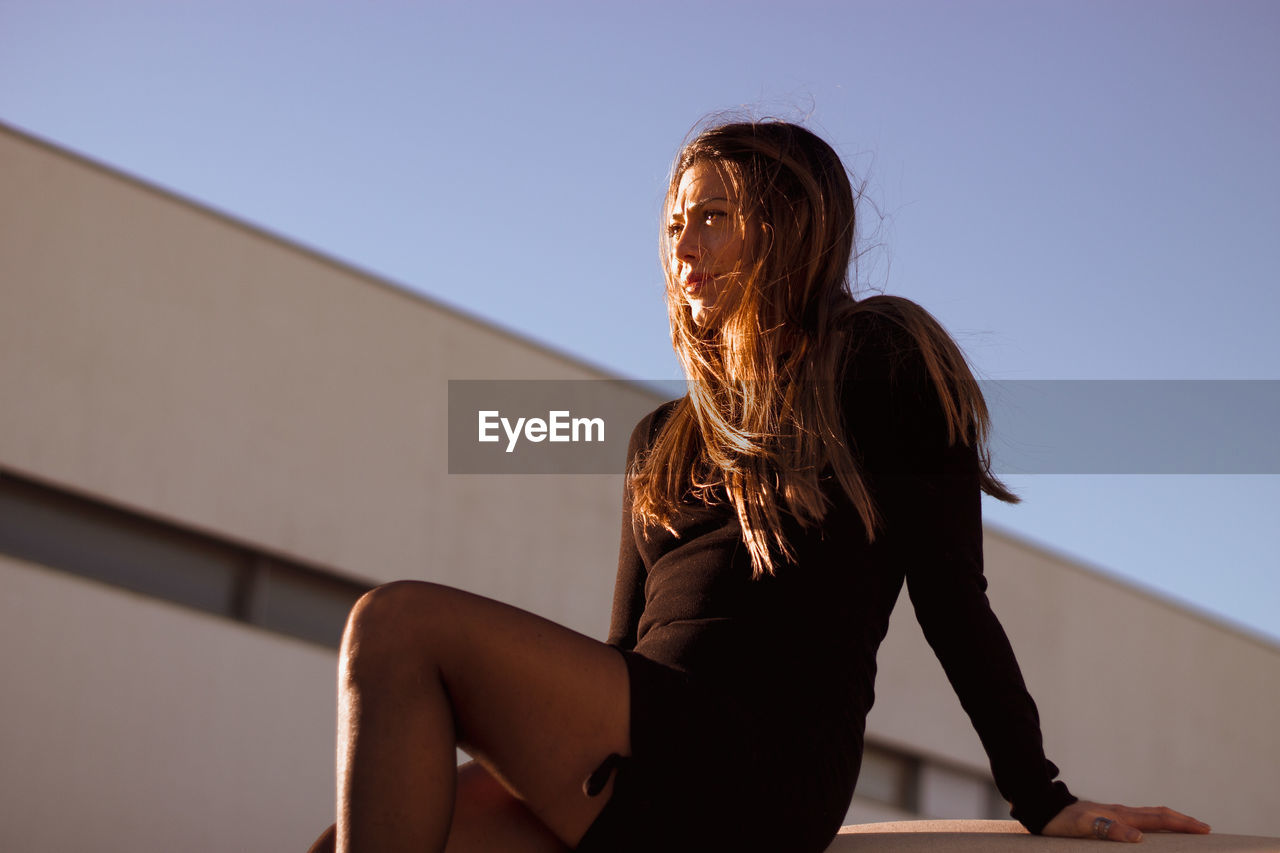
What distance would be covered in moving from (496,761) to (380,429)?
707 cm

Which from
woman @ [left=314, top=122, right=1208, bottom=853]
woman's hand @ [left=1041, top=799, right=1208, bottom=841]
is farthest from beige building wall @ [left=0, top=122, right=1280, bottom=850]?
woman's hand @ [left=1041, top=799, right=1208, bottom=841]

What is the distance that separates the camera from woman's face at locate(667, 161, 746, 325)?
185cm

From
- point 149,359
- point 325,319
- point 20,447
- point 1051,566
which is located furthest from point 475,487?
point 1051,566

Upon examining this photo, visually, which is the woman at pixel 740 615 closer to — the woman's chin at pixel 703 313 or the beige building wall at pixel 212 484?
the woman's chin at pixel 703 313

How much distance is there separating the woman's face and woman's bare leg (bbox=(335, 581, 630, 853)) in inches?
25.9

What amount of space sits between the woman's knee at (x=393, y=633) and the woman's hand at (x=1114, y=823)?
0.83 meters

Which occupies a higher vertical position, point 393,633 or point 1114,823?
point 393,633

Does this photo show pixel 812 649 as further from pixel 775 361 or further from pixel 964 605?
pixel 775 361

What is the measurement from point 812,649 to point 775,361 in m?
0.46

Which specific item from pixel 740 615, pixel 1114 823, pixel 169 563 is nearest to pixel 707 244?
pixel 740 615

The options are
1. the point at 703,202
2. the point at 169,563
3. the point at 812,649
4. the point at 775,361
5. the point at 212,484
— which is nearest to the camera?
the point at 812,649

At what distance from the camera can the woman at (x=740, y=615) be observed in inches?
51.2

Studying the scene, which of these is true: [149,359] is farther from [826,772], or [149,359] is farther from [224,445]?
[826,772]

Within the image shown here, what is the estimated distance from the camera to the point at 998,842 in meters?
1.59
